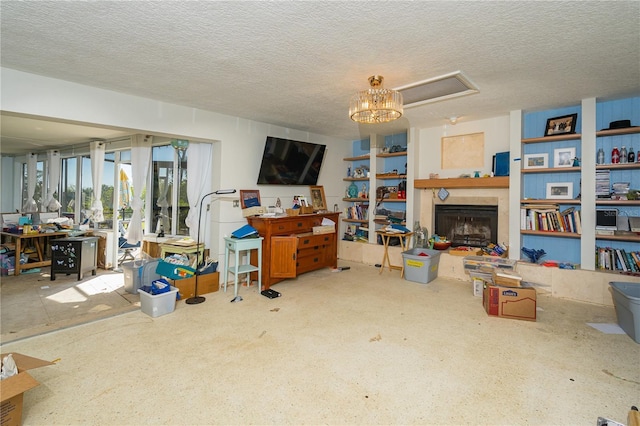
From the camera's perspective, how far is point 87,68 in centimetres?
263

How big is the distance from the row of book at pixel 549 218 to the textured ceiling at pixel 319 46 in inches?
55.0

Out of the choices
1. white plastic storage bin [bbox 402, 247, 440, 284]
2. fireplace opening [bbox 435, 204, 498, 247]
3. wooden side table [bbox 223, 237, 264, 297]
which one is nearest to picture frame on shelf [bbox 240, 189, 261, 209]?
wooden side table [bbox 223, 237, 264, 297]

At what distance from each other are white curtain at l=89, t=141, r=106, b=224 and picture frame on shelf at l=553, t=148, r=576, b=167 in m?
7.28

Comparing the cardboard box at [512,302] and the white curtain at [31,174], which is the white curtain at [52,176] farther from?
the cardboard box at [512,302]

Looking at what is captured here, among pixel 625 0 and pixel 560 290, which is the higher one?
pixel 625 0

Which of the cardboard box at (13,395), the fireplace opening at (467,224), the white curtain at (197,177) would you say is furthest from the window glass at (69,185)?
the fireplace opening at (467,224)

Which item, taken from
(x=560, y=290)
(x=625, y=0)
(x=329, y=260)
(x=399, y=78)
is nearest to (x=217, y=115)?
(x=399, y=78)

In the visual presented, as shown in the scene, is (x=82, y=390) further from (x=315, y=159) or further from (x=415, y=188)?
(x=415, y=188)

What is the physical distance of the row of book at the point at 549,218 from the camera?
3785 millimetres

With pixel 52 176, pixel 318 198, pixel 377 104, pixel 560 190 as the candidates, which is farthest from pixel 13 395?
pixel 52 176

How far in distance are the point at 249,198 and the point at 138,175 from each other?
6.43 ft

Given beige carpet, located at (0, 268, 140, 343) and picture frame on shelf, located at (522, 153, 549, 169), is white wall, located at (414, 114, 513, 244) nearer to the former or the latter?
picture frame on shelf, located at (522, 153, 549, 169)

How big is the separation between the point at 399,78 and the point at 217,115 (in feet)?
8.11

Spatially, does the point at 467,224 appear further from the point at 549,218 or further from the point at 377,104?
the point at 377,104
